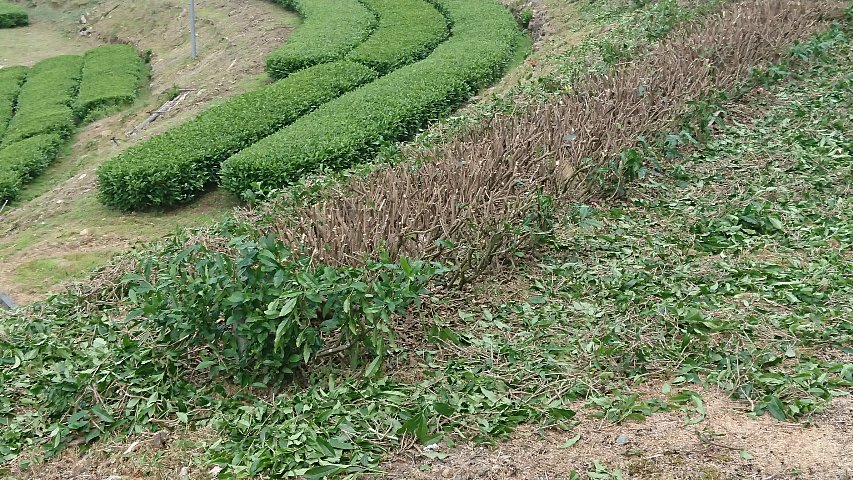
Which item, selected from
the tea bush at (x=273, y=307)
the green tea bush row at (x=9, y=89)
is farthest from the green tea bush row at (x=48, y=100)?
the tea bush at (x=273, y=307)

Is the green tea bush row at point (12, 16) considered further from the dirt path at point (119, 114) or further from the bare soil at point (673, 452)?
the bare soil at point (673, 452)

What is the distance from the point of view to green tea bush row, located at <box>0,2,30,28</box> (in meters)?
21.8

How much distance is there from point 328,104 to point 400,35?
4.28 meters

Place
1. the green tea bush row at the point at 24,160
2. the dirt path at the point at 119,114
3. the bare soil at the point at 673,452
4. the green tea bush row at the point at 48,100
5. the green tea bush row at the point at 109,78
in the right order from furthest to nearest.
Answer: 1. the green tea bush row at the point at 109,78
2. the green tea bush row at the point at 48,100
3. the green tea bush row at the point at 24,160
4. the dirt path at the point at 119,114
5. the bare soil at the point at 673,452

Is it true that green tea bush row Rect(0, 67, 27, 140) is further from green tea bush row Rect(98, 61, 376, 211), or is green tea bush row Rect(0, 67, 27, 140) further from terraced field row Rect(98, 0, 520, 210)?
green tea bush row Rect(98, 61, 376, 211)

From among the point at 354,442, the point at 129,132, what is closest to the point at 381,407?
the point at 354,442

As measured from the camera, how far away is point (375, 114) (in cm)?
1007

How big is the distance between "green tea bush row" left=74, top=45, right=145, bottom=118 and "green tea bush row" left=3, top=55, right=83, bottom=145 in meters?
0.24

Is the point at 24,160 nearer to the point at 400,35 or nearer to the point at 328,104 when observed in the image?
the point at 328,104

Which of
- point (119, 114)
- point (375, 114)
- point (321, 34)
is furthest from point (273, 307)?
point (321, 34)

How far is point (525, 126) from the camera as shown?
648 cm

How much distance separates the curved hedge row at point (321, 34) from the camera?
524 inches

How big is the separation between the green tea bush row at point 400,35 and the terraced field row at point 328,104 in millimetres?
24

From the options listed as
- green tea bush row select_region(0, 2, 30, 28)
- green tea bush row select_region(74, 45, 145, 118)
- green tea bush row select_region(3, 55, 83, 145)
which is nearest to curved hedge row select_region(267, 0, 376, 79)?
green tea bush row select_region(74, 45, 145, 118)
